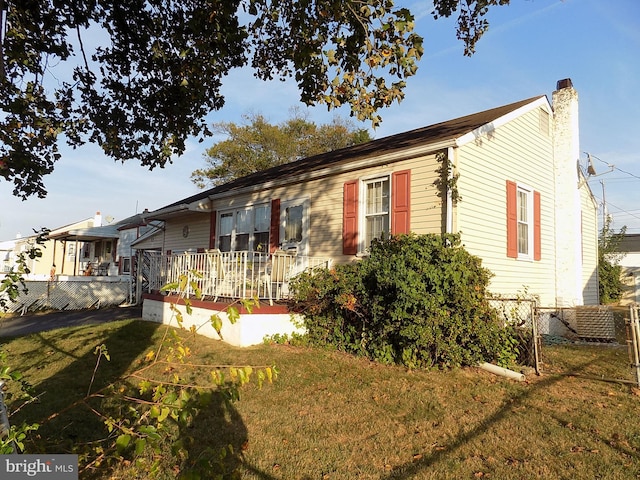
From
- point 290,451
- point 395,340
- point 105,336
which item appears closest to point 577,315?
point 395,340

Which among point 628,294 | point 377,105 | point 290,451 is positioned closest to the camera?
point 290,451

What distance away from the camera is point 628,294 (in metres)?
20.2

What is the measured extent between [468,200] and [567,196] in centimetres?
450

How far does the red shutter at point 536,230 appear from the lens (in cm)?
1006

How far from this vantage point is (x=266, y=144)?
33.9 meters

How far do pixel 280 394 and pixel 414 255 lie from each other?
298 cm

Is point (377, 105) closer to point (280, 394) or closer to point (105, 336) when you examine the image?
point (280, 394)

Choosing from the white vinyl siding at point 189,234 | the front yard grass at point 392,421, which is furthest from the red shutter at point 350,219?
the white vinyl siding at point 189,234

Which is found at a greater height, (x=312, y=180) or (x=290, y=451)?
(x=312, y=180)

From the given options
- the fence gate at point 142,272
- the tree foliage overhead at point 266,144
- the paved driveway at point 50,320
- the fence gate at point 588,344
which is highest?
the tree foliage overhead at point 266,144

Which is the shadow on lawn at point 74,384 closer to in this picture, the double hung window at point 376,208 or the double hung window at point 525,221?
the double hung window at point 376,208

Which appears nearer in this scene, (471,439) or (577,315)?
(471,439)

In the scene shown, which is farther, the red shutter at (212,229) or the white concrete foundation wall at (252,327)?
the red shutter at (212,229)
